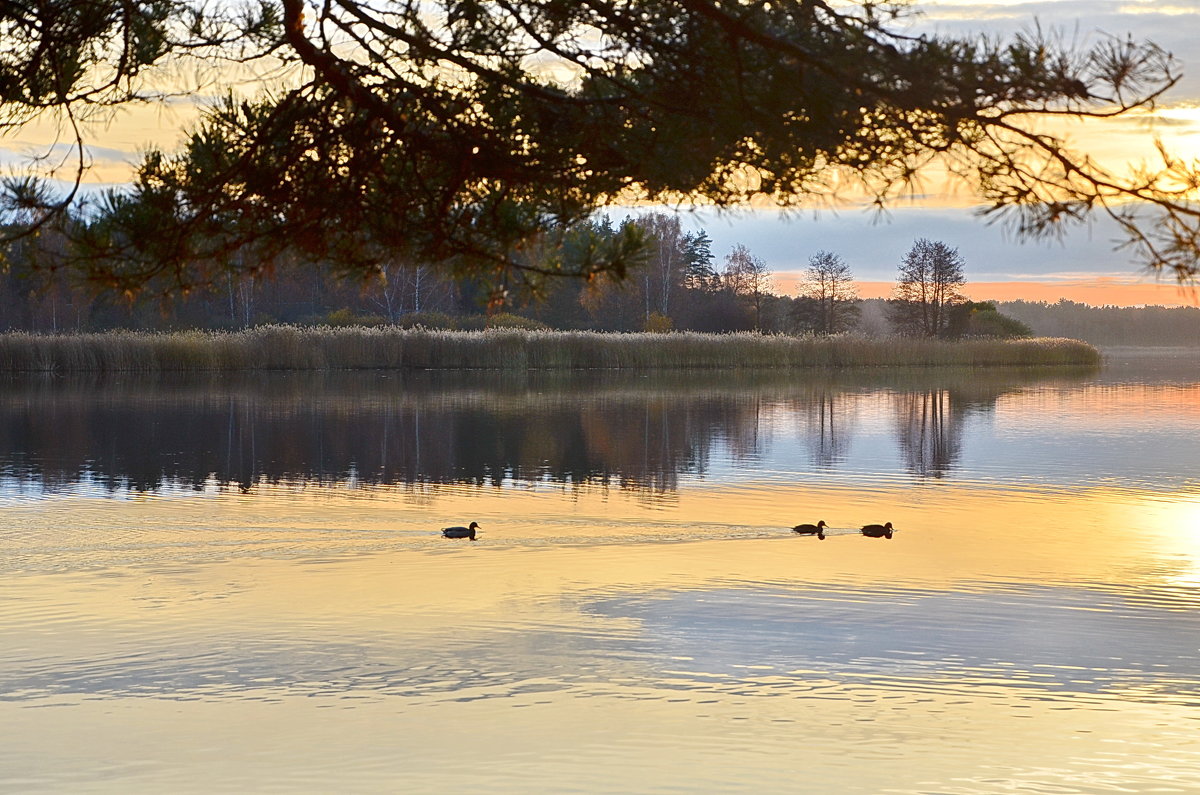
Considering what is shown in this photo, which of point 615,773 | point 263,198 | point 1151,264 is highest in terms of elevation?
point 263,198

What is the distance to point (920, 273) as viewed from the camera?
139 ft

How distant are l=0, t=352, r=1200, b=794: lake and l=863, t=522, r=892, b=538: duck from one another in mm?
231

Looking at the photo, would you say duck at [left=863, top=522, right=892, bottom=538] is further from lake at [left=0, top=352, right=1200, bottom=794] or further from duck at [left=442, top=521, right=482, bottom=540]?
duck at [left=442, top=521, right=482, bottom=540]

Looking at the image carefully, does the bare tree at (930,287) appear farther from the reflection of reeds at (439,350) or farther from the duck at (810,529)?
the duck at (810,529)

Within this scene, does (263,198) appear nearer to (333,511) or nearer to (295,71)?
(295,71)

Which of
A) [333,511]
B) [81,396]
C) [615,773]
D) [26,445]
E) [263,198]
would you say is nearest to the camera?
[615,773]

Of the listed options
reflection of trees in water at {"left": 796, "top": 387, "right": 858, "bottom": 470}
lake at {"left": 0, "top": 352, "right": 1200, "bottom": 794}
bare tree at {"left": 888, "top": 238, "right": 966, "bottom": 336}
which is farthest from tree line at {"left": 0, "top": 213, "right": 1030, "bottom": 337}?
lake at {"left": 0, "top": 352, "right": 1200, "bottom": 794}

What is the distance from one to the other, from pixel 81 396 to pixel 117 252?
1616 cm

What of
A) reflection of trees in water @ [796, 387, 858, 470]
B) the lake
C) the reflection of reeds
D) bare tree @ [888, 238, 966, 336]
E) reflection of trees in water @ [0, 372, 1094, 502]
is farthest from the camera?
bare tree @ [888, 238, 966, 336]

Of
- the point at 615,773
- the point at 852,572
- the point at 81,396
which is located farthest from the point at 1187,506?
the point at 81,396

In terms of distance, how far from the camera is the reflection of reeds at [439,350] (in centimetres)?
2695

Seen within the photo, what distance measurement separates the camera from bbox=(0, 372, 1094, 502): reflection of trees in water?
11.1 m

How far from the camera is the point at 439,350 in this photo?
99.3 feet

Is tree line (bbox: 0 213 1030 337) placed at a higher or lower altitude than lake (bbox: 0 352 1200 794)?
higher
